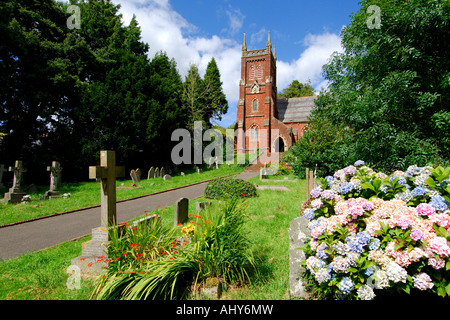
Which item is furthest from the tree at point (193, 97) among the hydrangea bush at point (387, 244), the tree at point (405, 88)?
the hydrangea bush at point (387, 244)

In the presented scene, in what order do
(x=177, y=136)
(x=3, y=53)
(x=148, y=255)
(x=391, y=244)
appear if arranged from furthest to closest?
(x=177, y=136)
(x=3, y=53)
(x=148, y=255)
(x=391, y=244)

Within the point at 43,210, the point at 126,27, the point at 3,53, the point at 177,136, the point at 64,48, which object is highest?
the point at 126,27

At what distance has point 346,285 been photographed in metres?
2.22

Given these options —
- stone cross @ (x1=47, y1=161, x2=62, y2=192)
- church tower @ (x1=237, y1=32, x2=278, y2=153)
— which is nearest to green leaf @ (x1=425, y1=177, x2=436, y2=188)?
stone cross @ (x1=47, y1=161, x2=62, y2=192)

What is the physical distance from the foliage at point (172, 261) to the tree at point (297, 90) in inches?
1881

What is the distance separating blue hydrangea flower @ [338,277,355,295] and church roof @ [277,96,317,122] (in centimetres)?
3743

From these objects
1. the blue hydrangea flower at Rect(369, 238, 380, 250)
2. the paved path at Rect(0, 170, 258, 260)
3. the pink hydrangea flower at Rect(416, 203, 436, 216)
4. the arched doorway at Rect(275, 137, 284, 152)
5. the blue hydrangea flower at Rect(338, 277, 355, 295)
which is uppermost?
the arched doorway at Rect(275, 137, 284, 152)

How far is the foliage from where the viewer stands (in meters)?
3.00

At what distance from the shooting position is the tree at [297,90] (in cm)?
4716

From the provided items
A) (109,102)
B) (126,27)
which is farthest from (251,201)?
(126,27)

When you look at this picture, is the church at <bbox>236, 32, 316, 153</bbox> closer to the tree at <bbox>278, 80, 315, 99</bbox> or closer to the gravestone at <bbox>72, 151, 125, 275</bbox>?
the tree at <bbox>278, 80, 315, 99</bbox>

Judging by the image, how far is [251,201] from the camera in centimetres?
964
